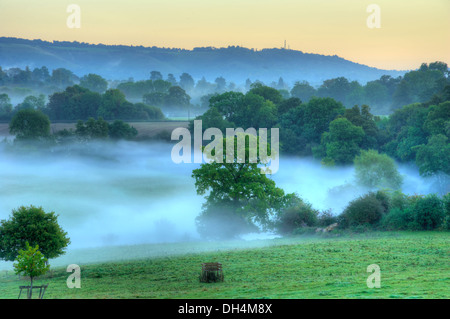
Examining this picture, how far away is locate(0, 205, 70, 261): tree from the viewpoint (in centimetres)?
3447

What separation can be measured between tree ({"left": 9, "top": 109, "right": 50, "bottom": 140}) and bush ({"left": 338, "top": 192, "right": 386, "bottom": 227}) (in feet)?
260

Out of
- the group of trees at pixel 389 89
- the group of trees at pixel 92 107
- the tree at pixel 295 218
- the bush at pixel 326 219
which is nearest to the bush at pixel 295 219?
the tree at pixel 295 218

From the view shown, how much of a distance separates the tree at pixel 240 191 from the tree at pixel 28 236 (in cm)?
1810

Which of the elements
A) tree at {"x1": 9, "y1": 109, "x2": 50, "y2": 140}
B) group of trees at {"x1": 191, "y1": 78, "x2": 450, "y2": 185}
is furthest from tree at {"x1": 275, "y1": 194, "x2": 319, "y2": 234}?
tree at {"x1": 9, "y1": 109, "x2": 50, "y2": 140}

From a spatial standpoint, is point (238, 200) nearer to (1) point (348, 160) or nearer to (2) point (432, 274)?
(2) point (432, 274)

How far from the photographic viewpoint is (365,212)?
48.1 metres

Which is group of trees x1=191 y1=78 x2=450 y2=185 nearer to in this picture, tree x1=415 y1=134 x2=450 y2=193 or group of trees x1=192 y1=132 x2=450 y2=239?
tree x1=415 y1=134 x2=450 y2=193

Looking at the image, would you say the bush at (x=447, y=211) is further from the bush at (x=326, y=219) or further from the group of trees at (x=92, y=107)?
the group of trees at (x=92, y=107)

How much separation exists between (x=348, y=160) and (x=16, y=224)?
6291 cm

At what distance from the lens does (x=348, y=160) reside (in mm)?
87438

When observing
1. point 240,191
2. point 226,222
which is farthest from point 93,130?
point 240,191

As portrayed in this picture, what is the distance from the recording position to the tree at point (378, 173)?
7381cm
